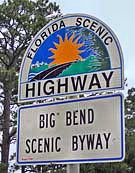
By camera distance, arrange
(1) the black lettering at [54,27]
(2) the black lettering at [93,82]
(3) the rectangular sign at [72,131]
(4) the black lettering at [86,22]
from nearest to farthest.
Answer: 1. (3) the rectangular sign at [72,131]
2. (2) the black lettering at [93,82]
3. (4) the black lettering at [86,22]
4. (1) the black lettering at [54,27]

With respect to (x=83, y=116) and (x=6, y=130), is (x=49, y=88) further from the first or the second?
(x=6, y=130)

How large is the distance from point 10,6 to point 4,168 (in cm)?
623

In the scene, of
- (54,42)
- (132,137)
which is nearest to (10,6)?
(132,137)

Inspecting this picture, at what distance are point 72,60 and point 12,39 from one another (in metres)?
16.3

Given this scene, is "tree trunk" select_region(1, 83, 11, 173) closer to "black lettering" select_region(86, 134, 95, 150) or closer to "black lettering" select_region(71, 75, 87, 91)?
"black lettering" select_region(71, 75, 87, 91)

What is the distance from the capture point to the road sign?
2250 millimetres

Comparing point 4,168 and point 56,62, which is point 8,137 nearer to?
point 4,168

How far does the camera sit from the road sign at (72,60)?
7.38 ft

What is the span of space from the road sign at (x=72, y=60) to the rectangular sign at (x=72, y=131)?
0.08m

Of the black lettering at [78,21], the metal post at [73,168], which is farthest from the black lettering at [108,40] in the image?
the metal post at [73,168]

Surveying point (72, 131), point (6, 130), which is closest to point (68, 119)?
point (72, 131)

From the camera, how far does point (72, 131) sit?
90.1 inches

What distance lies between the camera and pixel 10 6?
17141 mm

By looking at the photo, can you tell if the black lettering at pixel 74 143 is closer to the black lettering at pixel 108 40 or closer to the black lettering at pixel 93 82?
the black lettering at pixel 93 82
